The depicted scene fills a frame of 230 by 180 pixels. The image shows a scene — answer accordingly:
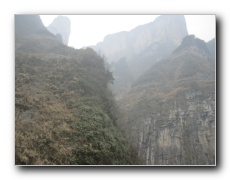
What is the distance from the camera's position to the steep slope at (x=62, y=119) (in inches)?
273

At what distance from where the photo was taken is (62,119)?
7.70 metres

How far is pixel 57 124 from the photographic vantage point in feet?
24.6

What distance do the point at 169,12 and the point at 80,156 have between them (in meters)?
4.23

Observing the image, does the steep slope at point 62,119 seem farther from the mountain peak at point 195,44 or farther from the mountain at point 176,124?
the mountain peak at point 195,44

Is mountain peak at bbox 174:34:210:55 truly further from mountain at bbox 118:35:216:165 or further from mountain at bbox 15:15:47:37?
mountain at bbox 15:15:47:37

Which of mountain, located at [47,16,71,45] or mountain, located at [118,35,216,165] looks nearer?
mountain, located at [118,35,216,165]

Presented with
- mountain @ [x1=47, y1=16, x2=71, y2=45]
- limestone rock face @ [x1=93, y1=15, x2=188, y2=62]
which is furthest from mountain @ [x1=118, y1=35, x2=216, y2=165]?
limestone rock face @ [x1=93, y1=15, x2=188, y2=62]

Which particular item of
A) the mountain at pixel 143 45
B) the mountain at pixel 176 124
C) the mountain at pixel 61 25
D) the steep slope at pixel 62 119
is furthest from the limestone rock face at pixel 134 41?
the steep slope at pixel 62 119

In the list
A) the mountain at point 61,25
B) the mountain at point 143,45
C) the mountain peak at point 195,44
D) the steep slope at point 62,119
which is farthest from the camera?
the mountain at point 143,45

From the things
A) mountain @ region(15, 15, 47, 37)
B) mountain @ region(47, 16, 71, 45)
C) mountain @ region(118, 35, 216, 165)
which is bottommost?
mountain @ region(118, 35, 216, 165)

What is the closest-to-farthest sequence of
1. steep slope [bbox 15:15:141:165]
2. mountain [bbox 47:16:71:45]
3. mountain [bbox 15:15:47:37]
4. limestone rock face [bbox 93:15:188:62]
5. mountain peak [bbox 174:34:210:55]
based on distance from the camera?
steep slope [bbox 15:15:141:165]
mountain [bbox 15:15:47:37]
mountain [bbox 47:16:71:45]
mountain peak [bbox 174:34:210:55]
limestone rock face [bbox 93:15:188:62]

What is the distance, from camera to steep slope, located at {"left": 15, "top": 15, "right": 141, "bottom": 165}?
693 centimetres

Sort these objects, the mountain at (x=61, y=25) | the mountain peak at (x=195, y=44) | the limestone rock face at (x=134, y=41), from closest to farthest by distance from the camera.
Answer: the mountain at (x=61, y=25) → the mountain peak at (x=195, y=44) → the limestone rock face at (x=134, y=41)

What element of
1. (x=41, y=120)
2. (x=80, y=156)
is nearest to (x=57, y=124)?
(x=41, y=120)
